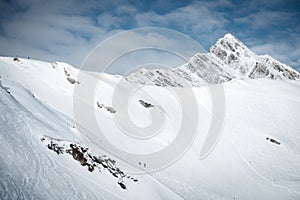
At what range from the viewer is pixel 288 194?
24.0 m

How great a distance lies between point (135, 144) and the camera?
82.8 ft

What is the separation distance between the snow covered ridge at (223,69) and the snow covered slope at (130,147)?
7684cm

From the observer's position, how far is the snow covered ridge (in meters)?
133

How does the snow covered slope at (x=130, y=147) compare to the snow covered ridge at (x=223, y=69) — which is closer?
the snow covered slope at (x=130, y=147)

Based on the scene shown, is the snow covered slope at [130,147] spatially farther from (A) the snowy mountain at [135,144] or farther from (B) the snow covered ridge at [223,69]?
(B) the snow covered ridge at [223,69]

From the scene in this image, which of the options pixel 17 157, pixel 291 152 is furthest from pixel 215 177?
pixel 17 157

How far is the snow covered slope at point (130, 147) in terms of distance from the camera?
11.7 m

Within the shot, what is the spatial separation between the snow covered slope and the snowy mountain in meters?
0.06

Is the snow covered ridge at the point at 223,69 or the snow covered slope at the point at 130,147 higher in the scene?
the snow covered ridge at the point at 223,69

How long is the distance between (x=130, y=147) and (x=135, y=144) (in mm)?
1193

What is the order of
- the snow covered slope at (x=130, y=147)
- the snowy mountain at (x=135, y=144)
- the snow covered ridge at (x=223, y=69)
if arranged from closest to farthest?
the snow covered slope at (x=130, y=147), the snowy mountain at (x=135, y=144), the snow covered ridge at (x=223, y=69)

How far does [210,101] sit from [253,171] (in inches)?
973

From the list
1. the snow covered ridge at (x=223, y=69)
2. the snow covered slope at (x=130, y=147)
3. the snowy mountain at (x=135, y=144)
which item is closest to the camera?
the snow covered slope at (x=130, y=147)

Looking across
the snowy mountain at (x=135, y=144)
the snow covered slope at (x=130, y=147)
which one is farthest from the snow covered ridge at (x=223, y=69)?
the snow covered slope at (x=130, y=147)
